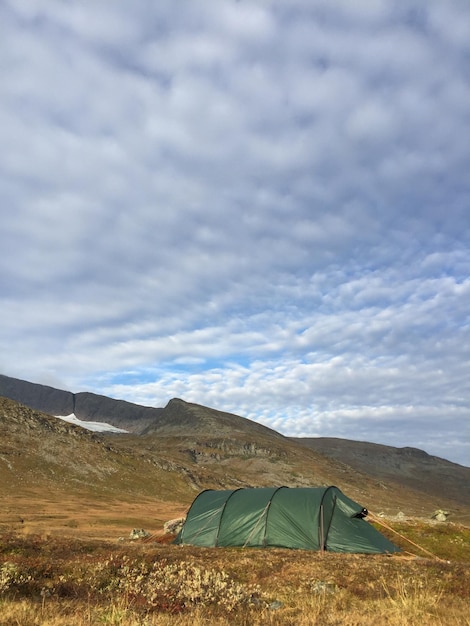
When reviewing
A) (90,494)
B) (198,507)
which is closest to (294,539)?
(198,507)

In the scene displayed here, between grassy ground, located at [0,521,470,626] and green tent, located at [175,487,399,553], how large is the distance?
7.05 ft

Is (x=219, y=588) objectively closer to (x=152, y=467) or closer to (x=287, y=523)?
(x=287, y=523)

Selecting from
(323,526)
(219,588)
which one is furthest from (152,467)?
(219,588)

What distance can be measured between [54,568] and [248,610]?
7.19 m

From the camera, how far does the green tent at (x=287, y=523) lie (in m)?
23.1

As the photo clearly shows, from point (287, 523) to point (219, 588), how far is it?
13.8m

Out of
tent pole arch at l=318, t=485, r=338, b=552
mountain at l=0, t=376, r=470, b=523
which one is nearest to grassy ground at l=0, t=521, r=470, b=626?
tent pole arch at l=318, t=485, r=338, b=552

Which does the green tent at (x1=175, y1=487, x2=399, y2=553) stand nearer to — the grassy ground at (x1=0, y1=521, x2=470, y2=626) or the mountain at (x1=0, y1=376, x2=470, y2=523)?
the grassy ground at (x1=0, y1=521, x2=470, y2=626)

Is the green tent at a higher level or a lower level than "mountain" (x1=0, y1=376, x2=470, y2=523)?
higher

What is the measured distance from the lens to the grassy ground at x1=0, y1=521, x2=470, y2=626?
821cm

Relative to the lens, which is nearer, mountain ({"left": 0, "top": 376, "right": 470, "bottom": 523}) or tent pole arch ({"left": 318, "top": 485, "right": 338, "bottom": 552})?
tent pole arch ({"left": 318, "top": 485, "right": 338, "bottom": 552})

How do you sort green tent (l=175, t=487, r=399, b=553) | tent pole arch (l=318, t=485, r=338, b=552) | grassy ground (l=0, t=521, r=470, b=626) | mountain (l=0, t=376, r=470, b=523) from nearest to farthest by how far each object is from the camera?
grassy ground (l=0, t=521, r=470, b=626) < tent pole arch (l=318, t=485, r=338, b=552) < green tent (l=175, t=487, r=399, b=553) < mountain (l=0, t=376, r=470, b=523)

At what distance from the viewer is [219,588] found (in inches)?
438

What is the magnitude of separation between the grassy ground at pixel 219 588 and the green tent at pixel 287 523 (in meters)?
2.15
